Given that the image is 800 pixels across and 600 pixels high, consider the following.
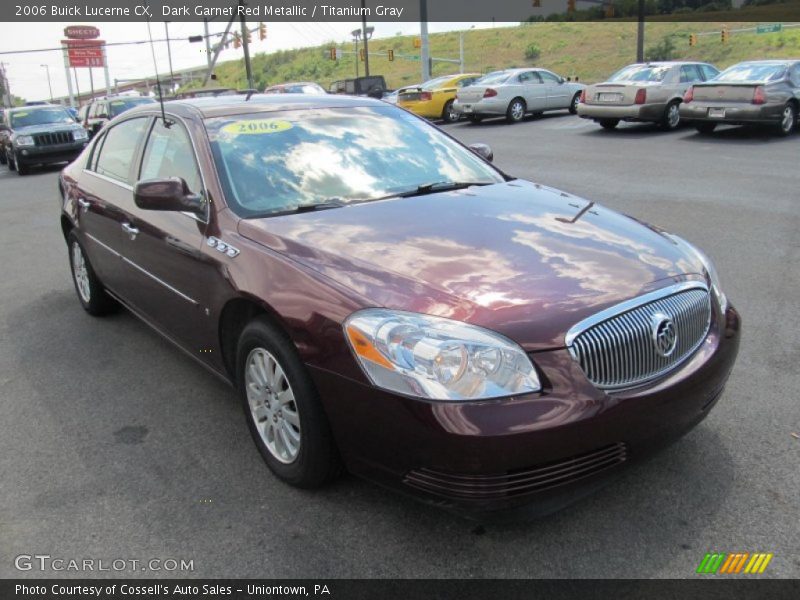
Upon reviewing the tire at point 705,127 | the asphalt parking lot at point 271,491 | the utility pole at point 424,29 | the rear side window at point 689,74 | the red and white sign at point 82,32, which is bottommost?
the asphalt parking lot at point 271,491

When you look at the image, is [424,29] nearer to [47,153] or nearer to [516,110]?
[516,110]

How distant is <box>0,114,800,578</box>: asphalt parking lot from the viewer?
253 centimetres

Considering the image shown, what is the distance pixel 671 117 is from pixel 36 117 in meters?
15.5

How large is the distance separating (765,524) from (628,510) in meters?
0.49

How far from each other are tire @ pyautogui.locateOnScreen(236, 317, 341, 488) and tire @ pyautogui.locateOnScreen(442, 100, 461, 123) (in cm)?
1969

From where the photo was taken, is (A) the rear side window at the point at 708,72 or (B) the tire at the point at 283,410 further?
(A) the rear side window at the point at 708,72

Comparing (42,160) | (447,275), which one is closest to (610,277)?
(447,275)

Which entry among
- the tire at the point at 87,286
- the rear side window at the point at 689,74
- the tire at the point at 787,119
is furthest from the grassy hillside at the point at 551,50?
the tire at the point at 87,286

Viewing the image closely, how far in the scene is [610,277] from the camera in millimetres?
2689

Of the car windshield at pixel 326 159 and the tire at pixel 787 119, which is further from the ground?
the car windshield at pixel 326 159

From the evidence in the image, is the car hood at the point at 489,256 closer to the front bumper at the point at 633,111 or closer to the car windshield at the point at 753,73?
the car windshield at the point at 753,73

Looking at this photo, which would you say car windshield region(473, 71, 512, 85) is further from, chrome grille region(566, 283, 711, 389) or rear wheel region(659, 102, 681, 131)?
chrome grille region(566, 283, 711, 389)

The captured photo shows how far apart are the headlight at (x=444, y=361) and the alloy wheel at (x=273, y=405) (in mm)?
556
